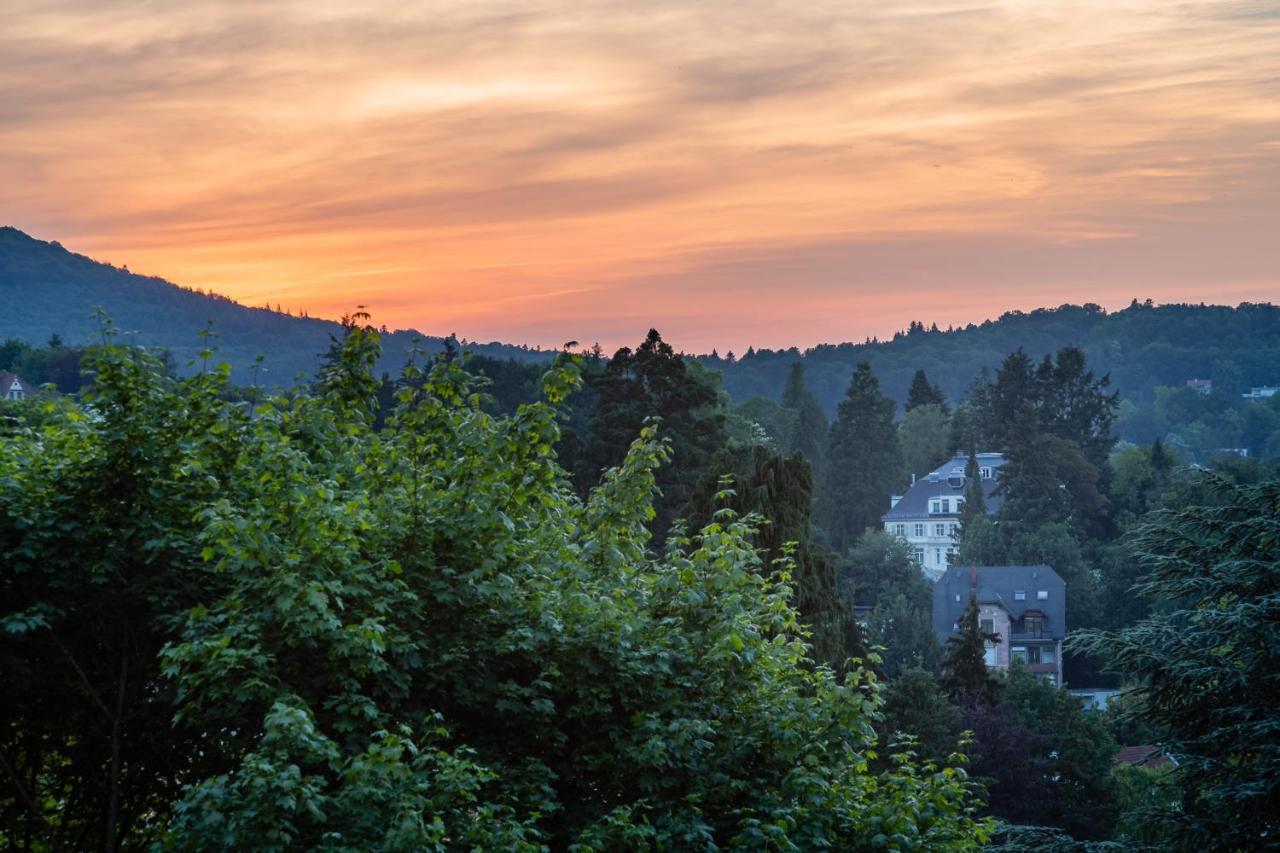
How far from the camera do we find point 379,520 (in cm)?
1337

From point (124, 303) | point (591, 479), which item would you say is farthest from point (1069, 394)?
point (124, 303)

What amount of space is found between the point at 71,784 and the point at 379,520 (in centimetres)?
395

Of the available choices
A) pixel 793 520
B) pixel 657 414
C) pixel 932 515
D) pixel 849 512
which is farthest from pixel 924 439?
pixel 793 520

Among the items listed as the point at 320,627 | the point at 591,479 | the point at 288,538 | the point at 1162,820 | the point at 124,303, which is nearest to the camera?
the point at 320,627

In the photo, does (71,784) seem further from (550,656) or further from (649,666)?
(649,666)

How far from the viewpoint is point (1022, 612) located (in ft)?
244

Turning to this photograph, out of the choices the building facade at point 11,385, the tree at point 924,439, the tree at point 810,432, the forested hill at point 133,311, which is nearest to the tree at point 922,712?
the building facade at point 11,385

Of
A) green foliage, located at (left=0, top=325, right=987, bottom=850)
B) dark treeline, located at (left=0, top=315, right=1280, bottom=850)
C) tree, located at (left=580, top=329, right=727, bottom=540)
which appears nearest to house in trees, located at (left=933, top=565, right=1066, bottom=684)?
tree, located at (left=580, top=329, right=727, bottom=540)

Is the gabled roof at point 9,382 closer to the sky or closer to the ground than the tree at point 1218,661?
closer to the sky

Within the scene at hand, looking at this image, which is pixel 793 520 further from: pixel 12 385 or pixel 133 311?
pixel 133 311

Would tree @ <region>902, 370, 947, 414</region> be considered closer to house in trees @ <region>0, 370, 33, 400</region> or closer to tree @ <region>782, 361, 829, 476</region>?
tree @ <region>782, 361, 829, 476</region>

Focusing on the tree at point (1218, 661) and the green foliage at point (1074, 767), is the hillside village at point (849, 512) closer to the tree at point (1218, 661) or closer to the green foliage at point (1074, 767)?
the green foliage at point (1074, 767)

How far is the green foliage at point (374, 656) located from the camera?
455 inches

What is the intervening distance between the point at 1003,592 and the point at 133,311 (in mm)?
115998
